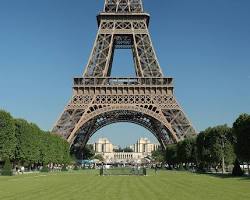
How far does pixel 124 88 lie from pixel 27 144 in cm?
1978

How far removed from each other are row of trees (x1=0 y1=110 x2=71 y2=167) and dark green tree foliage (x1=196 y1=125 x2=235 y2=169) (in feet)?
79.1

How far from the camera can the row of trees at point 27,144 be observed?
217ft

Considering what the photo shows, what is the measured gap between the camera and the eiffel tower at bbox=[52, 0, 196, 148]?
81875 mm

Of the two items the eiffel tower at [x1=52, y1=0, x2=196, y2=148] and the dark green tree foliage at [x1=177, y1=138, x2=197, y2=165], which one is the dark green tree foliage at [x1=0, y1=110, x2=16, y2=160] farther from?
the dark green tree foliage at [x1=177, y1=138, x2=197, y2=165]

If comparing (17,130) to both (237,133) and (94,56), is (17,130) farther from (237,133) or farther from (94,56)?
(237,133)

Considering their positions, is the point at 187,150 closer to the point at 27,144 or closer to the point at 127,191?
the point at 27,144

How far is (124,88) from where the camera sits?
8438 centimetres

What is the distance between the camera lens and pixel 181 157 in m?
90.1

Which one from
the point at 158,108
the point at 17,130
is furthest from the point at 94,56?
the point at 17,130

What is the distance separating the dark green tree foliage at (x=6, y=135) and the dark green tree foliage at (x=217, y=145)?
28.5 m

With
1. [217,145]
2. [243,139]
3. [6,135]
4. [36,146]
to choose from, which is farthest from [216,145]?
[6,135]

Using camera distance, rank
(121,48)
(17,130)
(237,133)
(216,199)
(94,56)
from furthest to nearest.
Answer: (121,48) → (94,56) → (17,130) → (237,133) → (216,199)

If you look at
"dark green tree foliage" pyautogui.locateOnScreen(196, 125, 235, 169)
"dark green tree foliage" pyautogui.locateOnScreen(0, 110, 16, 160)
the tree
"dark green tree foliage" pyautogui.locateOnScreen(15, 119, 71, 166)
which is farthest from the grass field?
"dark green tree foliage" pyautogui.locateOnScreen(196, 125, 235, 169)

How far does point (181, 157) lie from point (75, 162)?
28069 millimetres
